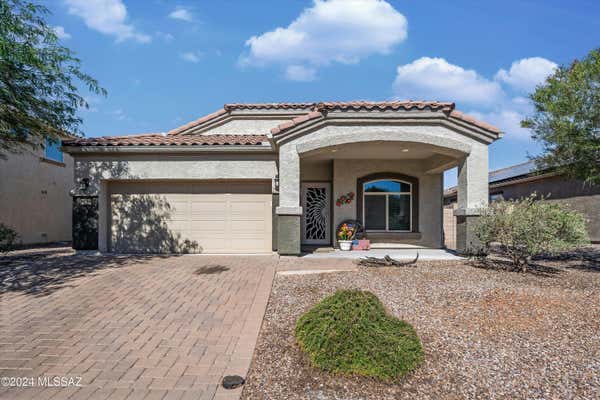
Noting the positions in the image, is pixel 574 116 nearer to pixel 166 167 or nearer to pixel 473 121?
pixel 473 121

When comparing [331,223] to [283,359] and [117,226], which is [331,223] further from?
[283,359]

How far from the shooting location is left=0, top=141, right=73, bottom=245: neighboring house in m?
13.1

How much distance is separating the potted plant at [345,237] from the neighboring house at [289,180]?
58 cm

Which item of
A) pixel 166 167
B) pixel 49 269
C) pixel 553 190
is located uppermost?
pixel 166 167

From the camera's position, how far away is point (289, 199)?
9.34 meters

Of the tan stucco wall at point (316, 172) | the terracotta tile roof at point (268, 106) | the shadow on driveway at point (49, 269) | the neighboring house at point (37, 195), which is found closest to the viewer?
the shadow on driveway at point (49, 269)

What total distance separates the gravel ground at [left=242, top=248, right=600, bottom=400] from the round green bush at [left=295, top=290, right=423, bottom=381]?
0.12 meters

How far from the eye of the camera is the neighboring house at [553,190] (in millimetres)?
13416

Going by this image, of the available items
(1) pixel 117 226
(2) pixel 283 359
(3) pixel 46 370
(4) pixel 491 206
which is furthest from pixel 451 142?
(1) pixel 117 226

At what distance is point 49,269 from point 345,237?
8.51 meters

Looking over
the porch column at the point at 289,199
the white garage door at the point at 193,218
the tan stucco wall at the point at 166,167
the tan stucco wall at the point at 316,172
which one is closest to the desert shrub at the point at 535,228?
the porch column at the point at 289,199

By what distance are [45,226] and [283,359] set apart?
1585 cm

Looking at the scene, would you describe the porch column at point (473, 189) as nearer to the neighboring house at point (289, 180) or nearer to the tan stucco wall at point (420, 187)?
the neighboring house at point (289, 180)

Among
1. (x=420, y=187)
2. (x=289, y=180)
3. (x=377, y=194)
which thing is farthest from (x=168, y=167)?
(x=420, y=187)
